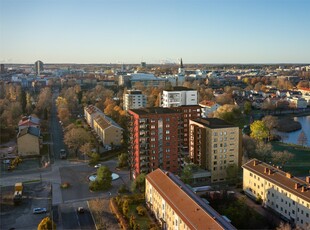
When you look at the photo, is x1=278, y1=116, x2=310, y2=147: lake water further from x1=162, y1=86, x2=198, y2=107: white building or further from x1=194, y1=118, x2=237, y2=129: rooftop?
x1=194, y1=118, x2=237, y2=129: rooftop

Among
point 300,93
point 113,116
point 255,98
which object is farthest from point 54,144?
point 300,93

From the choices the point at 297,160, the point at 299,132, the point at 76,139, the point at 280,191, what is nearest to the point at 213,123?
the point at 280,191

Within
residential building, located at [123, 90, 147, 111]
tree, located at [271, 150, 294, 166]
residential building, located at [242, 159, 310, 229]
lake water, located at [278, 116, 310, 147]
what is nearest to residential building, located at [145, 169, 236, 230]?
residential building, located at [242, 159, 310, 229]

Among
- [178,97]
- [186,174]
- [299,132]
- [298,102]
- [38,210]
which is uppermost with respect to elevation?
[178,97]

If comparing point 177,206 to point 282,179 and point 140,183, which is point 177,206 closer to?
point 140,183

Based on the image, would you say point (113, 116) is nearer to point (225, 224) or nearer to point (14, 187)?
point (14, 187)

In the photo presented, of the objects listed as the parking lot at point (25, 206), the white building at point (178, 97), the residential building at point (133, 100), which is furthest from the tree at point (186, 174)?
the residential building at point (133, 100)
